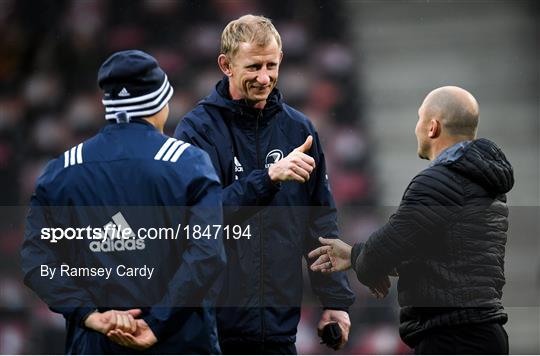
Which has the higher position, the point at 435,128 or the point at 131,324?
the point at 435,128

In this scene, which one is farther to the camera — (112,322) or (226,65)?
(226,65)

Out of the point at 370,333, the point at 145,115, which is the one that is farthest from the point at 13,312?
the point at 145,115

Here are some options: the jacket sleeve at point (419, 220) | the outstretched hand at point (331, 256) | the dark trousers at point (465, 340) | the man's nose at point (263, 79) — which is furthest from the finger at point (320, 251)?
the man's nose at point (263, 79)

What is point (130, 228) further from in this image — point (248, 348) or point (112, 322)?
point (248, 348)

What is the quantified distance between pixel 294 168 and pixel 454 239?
1.54 feet

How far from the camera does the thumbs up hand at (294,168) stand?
264cm

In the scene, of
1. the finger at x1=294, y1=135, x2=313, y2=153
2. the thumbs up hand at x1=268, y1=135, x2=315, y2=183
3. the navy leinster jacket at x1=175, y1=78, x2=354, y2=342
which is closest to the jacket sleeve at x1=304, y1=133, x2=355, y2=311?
the navy leinster jacket at x1=175, y1=78, x2=354, y2=342

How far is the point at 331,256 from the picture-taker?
9.62ft

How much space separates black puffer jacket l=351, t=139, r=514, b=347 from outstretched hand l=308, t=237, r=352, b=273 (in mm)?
224

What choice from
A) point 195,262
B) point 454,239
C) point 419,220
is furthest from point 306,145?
point 195,262

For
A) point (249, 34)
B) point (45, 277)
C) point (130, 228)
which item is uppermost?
point (249, 34)

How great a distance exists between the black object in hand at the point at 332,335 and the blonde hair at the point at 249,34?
32.3 inches

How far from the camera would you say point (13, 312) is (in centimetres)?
546

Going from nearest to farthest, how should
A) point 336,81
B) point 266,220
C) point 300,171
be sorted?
1. point 300,171
2. point 266,220
3. point 336,81
